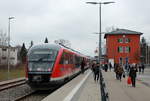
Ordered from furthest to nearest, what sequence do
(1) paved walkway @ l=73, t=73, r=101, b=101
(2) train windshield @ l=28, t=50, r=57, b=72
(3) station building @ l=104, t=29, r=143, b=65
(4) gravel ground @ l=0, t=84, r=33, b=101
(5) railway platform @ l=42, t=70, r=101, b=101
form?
1. (3) station building @ l=104, t=29, r=143, b=65
2. (2) train windshield @ l=28, t=50, r=57, b=72
3. (4) gravel ground @ l=0, t=84, r=33, b=101
4. (1) paved walkway @ l=73, t=73, r=101, b=101
5. (5) railway platform @ l=42, t=70, r=101, b=101

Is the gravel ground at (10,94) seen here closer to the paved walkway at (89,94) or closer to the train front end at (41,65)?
the train front end at (41,65)

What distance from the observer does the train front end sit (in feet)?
62.0

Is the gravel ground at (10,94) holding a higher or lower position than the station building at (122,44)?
lower

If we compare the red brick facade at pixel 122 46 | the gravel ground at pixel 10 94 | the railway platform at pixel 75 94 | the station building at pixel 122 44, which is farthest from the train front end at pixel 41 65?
the station building at pixel 122 44

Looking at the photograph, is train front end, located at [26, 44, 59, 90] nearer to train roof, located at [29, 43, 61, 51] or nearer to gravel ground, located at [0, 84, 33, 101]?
train roof, located at [29, 43, 61, 51]

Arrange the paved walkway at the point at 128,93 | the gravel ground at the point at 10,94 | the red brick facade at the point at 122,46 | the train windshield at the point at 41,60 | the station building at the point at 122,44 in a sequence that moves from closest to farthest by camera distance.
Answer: the paved walkway at the point at 128,93, the gravel ground at the point at 10,94, the train windshield at the point at 41,60, the red brick facade at the point at 122,46, the station building at the point at 122,44

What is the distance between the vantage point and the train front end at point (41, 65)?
62.0 feet

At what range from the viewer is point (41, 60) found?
19.9 metres

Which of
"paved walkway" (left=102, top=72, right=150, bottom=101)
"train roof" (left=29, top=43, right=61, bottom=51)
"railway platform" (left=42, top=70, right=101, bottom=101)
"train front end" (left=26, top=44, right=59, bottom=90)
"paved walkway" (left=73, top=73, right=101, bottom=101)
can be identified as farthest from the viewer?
"train roof" (left=29, top=43, right=61, bottom=51)

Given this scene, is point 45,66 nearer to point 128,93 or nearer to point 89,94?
point 89,94

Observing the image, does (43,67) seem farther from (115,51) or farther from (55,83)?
(115,51)

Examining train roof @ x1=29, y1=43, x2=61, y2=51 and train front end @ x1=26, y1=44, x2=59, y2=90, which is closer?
train front end @ x1=26, y1=44, x2=59, y2=90

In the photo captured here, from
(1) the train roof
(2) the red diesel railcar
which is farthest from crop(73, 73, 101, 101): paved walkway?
(1) the train roof

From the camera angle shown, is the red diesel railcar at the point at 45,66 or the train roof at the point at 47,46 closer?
the red diesel railcar at the point at 45,66
